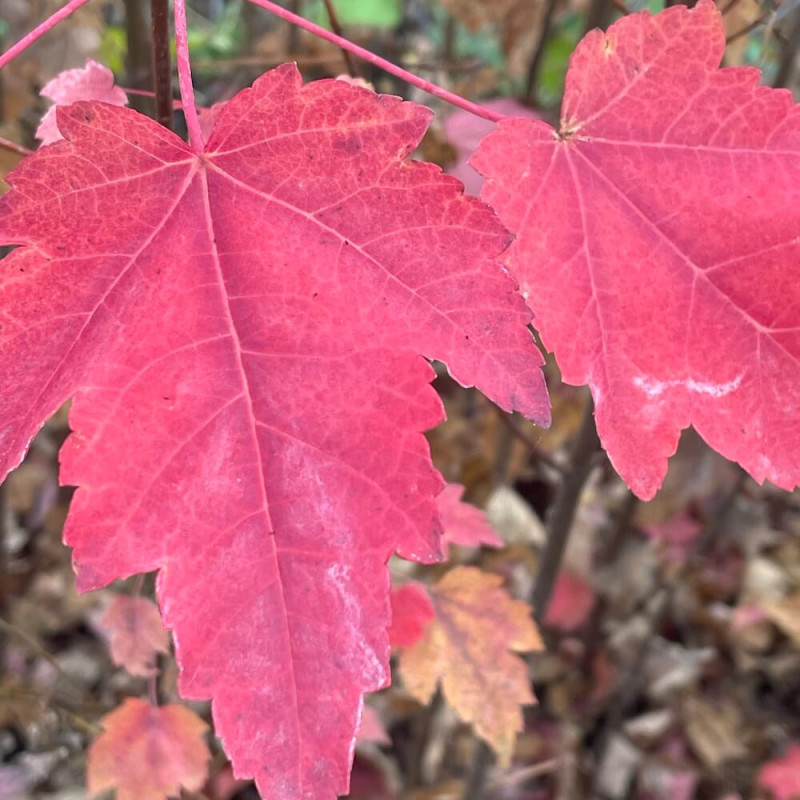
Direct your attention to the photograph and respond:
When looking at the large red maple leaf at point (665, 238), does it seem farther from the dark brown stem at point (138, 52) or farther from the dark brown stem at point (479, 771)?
the dark brown stem at point (479, 771)

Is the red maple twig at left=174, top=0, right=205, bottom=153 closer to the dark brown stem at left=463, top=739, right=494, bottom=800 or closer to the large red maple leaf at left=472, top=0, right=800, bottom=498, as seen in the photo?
the large red maple leaf at left=472, top=0, right=800, bottom=498

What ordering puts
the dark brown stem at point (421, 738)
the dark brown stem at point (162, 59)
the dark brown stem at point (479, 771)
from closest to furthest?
the dark brown stem at point (162, 59)
the dark brown stem at point (479, 771)
the dark brown stem at point (421, 738)

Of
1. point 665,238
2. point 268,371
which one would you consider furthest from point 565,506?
point 268,371

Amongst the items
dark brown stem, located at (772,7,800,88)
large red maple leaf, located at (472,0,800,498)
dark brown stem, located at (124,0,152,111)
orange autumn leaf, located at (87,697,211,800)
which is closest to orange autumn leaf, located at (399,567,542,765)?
orange autumn leaf, located at (87,697,211,800)

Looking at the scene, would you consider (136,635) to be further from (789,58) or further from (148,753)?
(789,58)

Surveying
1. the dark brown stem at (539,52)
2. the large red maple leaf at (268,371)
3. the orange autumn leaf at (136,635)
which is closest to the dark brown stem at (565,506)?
the large red maple leaf at (268,371)
